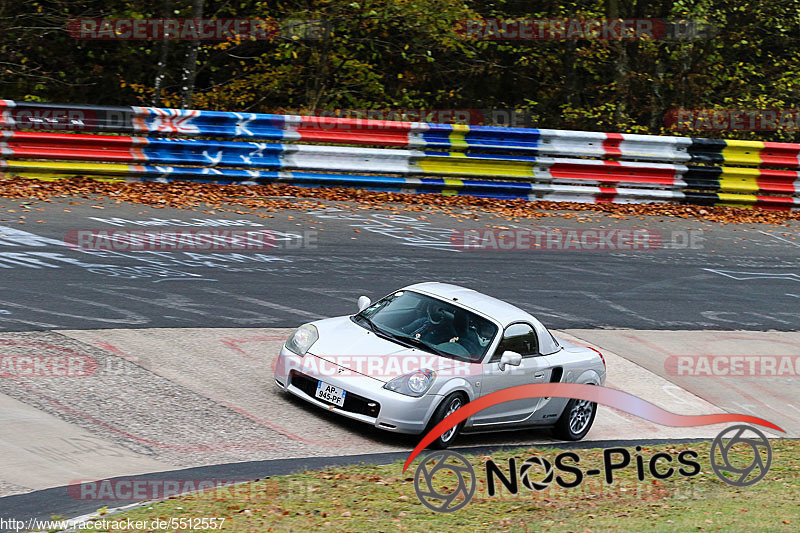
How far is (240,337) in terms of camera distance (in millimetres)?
10789

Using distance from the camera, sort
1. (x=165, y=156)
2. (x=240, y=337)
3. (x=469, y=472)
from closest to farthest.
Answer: (x=469, y=472), (x=240, y=337), (x=165, y=156)

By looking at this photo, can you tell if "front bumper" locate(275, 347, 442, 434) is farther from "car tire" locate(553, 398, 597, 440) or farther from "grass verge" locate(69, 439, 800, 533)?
"car tire" locate(553, 398, 597, 440)

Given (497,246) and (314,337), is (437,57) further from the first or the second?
(314,337)

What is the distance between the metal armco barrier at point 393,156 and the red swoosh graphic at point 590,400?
821cm

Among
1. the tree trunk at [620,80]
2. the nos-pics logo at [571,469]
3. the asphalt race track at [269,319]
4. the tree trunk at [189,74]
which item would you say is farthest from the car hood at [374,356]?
the tree trunk at [620,80]

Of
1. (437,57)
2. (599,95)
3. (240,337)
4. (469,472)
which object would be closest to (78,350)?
(240,337)

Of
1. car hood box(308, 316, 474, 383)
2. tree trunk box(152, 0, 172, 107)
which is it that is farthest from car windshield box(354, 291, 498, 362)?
tree trunk box(152, 0, 172, 107)

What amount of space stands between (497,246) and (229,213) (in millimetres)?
4393

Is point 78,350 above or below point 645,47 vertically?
below

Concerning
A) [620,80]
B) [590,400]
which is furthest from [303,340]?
[620,80]

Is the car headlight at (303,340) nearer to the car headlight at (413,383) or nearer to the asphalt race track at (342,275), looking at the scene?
the car headlight at (413,383)

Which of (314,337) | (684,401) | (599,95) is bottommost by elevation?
(684,401)

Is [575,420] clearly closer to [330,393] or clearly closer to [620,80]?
[330,393]

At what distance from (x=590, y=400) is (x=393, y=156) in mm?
8911
